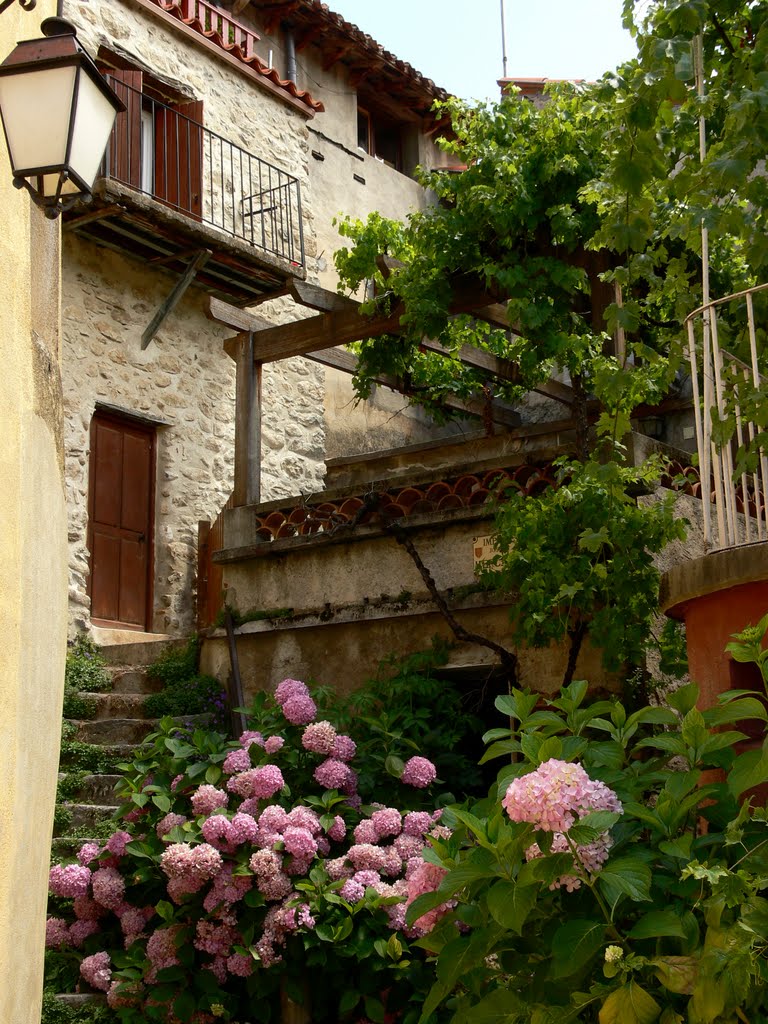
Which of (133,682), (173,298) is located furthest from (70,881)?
(173,298)

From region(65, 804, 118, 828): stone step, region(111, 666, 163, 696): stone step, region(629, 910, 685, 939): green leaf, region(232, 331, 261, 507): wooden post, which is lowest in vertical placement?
region(629, 910, 685, 939): green leaf

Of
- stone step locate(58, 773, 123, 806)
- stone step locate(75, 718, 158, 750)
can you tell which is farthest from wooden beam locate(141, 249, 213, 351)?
stone step locate(58, 773, 123, 806)

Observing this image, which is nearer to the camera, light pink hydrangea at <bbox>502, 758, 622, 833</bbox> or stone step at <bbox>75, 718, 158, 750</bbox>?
light pink hydrangea at <bbox>502, 758, 622, 833</bbox>

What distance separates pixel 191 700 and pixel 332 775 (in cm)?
252

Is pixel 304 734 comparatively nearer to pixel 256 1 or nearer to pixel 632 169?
pixel 632 169

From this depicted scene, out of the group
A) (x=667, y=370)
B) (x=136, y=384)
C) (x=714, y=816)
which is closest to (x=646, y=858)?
(x=714, y=816)

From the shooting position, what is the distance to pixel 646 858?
320 centimetres

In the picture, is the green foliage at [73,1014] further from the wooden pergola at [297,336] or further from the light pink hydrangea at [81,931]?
the wooden pergola at [297,336]

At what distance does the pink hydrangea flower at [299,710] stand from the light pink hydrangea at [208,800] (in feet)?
2.00

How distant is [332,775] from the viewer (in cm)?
610

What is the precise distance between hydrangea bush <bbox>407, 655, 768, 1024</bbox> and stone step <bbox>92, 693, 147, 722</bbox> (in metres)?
5.48

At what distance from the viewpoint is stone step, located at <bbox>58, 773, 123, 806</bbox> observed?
24.8ft

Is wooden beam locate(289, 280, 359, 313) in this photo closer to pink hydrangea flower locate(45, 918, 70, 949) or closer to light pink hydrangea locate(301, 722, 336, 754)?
light pink hydrangea locate(301, 722, 336, 754)

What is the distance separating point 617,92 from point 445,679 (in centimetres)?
361
